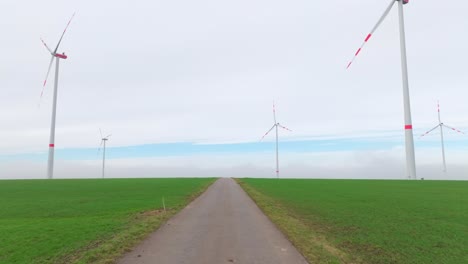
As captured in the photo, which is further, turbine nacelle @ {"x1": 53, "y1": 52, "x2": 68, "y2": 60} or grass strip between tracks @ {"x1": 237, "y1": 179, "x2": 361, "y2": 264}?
turbine nacelle @ {"x1": 53, "y1": 52, "x2": 68, "y2": 60}

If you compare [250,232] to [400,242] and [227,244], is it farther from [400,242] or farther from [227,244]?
[400,242]

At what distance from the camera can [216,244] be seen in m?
12.6

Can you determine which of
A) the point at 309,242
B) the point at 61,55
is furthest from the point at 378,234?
the point at 61,55

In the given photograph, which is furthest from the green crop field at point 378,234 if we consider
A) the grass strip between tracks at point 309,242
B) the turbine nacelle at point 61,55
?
the turbine nacelle at point 61,55

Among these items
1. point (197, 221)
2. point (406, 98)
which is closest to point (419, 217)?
point (197, 221)

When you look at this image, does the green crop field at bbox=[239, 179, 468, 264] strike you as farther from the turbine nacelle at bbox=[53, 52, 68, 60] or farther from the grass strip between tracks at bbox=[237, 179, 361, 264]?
the turbine nacelle at bbox=[53, 52, 68, 60]

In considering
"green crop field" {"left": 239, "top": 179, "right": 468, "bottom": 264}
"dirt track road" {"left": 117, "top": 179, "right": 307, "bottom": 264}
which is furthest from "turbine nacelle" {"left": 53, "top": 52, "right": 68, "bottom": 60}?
"green crop field" {"left": 239, "top": 179, "right": 468, "bottom": 264}

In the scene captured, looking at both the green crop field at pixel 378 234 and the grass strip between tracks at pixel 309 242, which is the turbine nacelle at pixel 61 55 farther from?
the grass strip between tracks at pixel 309 242

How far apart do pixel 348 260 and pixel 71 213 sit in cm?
2052

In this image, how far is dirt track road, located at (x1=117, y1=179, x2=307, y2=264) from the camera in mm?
10648

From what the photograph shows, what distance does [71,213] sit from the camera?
2284 cm

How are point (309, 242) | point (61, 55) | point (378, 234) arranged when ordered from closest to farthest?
point (309, 242), point (378, 234), point (61, 55)

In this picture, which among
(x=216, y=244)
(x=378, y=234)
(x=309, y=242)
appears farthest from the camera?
(x=378, y=234)

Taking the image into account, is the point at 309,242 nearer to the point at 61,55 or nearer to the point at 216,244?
the point at 216,244
